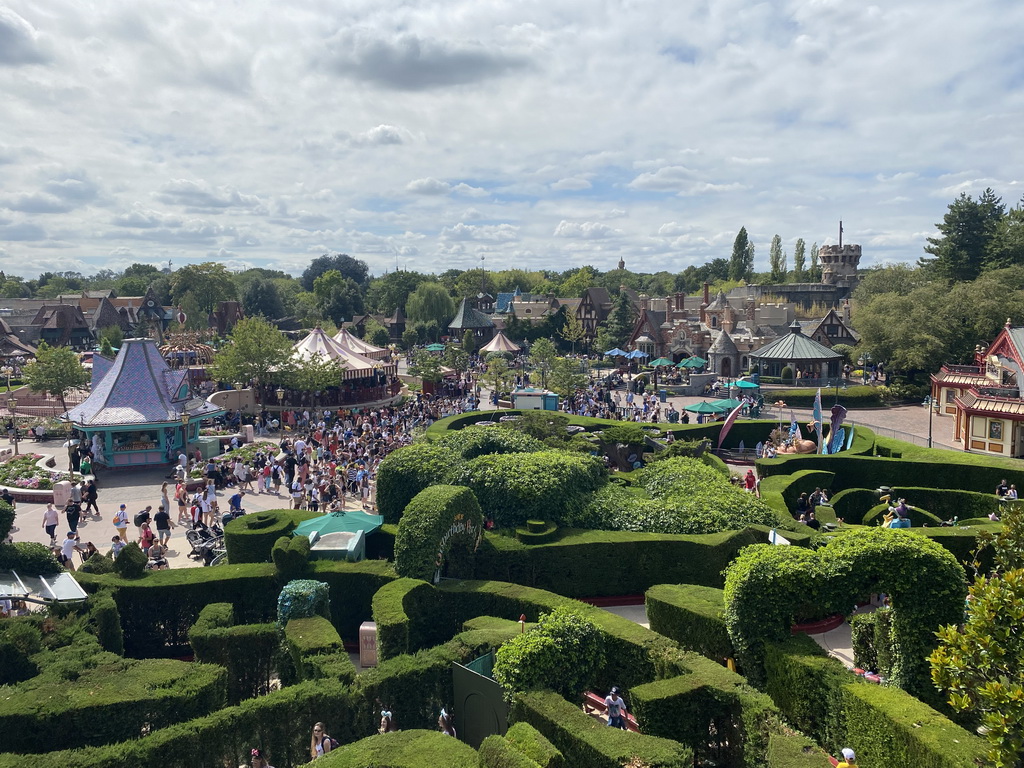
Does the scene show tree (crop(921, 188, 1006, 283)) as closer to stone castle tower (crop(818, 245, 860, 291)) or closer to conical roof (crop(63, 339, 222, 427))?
stone castle tower (crop(818, 245, 860, 291))

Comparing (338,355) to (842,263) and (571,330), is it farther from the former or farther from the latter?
(842,263)

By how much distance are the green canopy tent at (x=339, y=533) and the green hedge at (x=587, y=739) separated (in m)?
6.93

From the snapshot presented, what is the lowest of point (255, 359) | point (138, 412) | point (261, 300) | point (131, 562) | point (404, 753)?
point (404, 753)

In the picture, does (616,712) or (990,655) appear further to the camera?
(616,712)

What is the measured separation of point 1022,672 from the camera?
7.93m

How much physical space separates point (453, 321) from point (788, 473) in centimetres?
6181

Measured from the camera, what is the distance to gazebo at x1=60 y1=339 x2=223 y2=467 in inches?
1137

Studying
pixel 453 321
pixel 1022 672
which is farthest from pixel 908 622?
pixel 453 321

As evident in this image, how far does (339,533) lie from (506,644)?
6.92 m

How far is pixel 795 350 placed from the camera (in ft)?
165

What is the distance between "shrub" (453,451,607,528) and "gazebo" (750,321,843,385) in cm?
3572

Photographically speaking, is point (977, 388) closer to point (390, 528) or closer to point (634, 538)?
point (634, 538)

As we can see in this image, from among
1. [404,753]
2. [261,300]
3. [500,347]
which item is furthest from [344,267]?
[404,753]

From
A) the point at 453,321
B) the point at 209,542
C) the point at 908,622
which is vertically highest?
the point at 453,321
